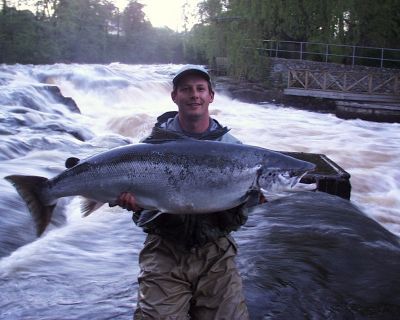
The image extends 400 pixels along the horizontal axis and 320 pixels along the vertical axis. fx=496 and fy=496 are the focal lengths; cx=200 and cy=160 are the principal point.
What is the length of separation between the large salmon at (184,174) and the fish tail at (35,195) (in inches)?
8.5

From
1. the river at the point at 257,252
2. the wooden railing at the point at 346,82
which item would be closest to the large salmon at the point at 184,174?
the river at the point at 257,252

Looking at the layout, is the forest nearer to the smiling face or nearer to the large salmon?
the smiling face

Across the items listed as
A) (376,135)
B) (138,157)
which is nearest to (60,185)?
(138,157)

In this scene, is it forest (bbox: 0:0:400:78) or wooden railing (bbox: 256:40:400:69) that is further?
forest (bbox: 0:0:400:78)

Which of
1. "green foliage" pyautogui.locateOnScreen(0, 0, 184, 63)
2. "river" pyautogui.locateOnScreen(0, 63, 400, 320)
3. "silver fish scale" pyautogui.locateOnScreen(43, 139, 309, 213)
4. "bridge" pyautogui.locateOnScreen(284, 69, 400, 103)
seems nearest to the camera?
"silver fish scale" pyautogui.locateOnScreen(43, 139, 309, 213)

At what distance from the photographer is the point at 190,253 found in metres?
3.47

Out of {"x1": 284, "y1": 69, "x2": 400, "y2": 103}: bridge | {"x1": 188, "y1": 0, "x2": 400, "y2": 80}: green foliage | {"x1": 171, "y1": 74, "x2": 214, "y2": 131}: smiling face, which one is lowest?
{"x1": 284, "y1": 69, "x2": 400, "y2": 103}: bridge

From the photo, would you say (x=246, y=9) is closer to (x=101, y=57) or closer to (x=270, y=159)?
(x=270, y=159)

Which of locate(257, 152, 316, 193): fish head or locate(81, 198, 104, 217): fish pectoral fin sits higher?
locate(257, 152, 316, 193): fish head

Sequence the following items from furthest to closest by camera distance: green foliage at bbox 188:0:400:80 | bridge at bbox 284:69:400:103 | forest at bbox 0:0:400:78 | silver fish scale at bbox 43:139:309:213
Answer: forest at bbox 0:0:400:78, green foliage at bbox 188:0:400:80, bridge at bbox 284:69:400:103, silver fish scale at bbox 43:139:309:213

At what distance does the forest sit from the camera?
30.3 meters

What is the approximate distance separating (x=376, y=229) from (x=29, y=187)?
506 cm

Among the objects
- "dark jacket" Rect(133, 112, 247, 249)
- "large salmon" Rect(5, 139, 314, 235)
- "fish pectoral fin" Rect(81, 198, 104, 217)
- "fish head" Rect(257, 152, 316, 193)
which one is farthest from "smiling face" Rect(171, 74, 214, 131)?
"fish pectoral fin" Rect(81, 198, 104, 217)

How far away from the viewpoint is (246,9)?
108ft
